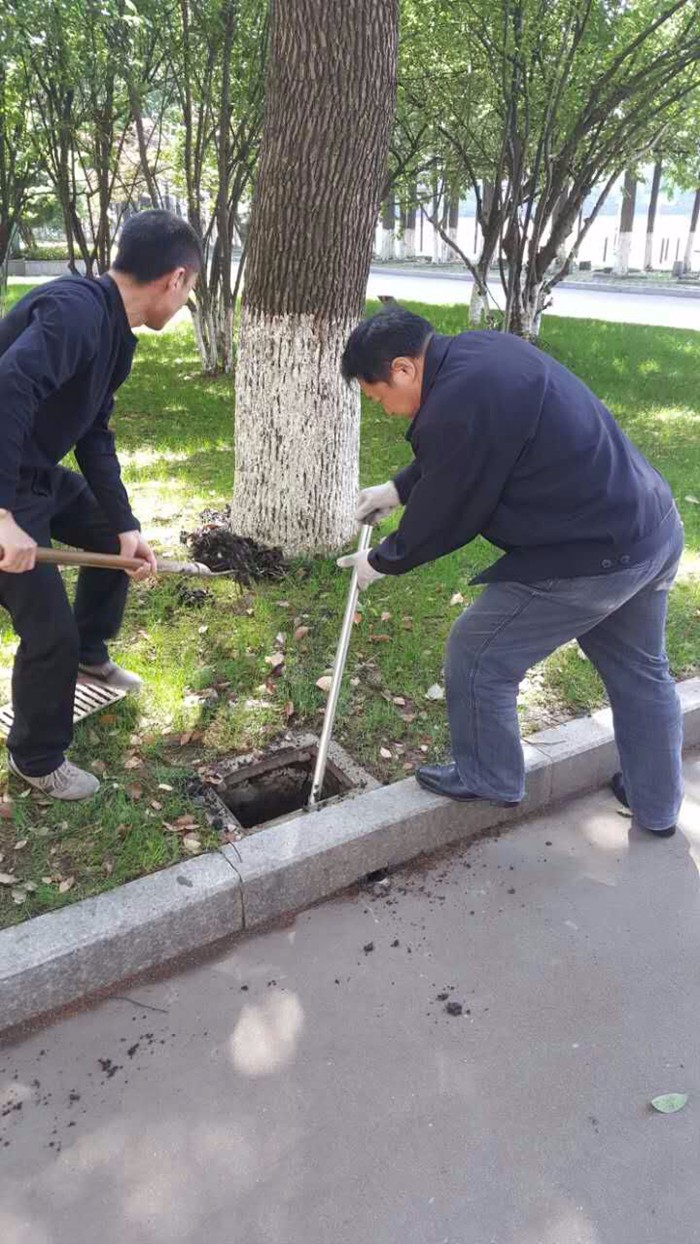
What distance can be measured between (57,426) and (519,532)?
148 cm

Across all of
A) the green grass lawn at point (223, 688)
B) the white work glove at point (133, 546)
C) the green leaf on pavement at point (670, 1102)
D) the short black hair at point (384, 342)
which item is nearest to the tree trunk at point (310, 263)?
the green grass lawn at point (223, 688)

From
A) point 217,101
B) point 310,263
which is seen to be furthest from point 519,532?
point 217,101

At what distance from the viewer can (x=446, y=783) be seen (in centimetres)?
314

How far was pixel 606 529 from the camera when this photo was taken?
2.59 m

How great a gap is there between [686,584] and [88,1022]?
398cm

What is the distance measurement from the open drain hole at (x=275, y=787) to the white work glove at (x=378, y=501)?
97 centimetres

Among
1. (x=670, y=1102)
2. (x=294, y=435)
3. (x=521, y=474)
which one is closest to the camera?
(x=670, y=1102)

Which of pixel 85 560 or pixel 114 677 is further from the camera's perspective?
pixel 114 677

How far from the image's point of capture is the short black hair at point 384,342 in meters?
2.40

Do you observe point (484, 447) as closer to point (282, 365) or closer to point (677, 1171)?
point (677, 1171)

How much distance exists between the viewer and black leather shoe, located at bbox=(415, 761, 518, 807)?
3.11 meters

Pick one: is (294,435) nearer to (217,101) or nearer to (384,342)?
(384,342)

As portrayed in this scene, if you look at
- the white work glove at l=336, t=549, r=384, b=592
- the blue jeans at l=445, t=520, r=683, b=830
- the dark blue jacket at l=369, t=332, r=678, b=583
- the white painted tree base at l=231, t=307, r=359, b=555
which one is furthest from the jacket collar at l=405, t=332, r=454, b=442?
the white painted tree base at l=231, t=307, r=359, b=555

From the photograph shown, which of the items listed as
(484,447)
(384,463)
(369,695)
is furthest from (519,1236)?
(384,463)
